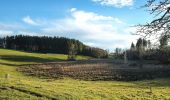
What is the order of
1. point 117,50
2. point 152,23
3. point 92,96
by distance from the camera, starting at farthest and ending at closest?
point 117,50 → point 92,96 → point 152,23

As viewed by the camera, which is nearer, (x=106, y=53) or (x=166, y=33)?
(x=166, y=33)

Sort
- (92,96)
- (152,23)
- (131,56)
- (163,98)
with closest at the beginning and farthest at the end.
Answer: (152,23) → (92,96) → (163,98) → (131,56)

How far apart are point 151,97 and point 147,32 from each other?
19.8 meters

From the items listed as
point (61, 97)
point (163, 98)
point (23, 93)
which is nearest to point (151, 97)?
point (163, 98)

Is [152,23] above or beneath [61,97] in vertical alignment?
above

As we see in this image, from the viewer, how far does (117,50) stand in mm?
193000

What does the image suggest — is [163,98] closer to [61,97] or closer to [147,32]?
[61,97]

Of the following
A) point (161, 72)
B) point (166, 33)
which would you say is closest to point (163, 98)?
point (166, 33)

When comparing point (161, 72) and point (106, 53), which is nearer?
point (161, 72)

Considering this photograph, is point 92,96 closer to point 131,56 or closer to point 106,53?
point 131,56

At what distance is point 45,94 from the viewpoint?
2359 centimetres

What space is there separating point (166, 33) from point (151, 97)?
19.8 meters

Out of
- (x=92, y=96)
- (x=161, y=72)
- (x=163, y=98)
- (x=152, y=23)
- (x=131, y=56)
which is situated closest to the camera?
(x=152, y=23)

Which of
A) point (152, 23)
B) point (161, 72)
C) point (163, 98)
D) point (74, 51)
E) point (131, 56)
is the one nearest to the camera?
point (152, 23)
